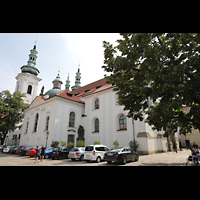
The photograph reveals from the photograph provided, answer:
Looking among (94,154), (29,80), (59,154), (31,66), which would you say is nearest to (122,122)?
(94,154)

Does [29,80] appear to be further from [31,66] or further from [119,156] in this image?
[119,156]

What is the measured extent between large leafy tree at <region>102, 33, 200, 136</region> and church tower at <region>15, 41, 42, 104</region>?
49.1 meters

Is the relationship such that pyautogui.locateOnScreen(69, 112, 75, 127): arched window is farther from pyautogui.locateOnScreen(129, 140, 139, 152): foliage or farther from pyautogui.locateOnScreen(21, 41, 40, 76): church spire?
pyautogui.locateOnScreen(21, 41, 40, 76): church spire

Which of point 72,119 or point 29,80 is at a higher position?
point 29,80

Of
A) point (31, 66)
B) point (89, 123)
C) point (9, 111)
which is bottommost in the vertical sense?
point (89, 123)

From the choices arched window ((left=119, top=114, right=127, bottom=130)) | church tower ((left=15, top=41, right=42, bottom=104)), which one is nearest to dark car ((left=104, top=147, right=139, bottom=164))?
arched window ((left=119, top=114, right=127, bottom=130))

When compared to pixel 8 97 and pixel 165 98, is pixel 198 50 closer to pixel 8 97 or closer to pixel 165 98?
pixel 165 98

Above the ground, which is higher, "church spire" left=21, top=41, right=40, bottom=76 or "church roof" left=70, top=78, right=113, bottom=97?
"church spire" left=21, top=41, right=40, bottom=76

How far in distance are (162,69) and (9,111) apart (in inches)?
1546

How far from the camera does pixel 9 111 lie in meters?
37.0

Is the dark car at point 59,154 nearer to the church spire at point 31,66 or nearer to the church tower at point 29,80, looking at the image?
the church tower at point 29,80

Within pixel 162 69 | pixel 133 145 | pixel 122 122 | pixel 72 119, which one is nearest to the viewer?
pixel 162 69

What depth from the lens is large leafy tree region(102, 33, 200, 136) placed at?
7.91m
